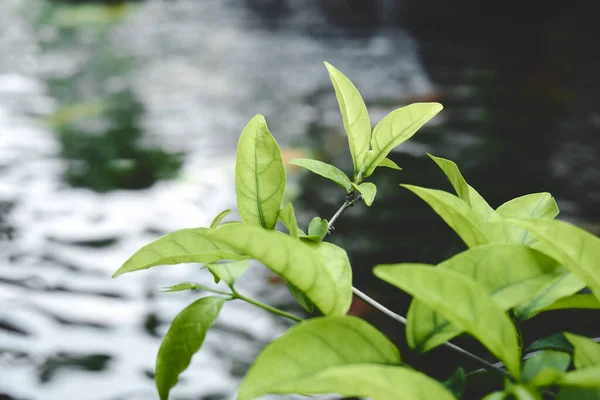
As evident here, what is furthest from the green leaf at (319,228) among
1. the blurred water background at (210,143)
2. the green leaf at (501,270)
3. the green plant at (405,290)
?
the blurred water background at (210,143)

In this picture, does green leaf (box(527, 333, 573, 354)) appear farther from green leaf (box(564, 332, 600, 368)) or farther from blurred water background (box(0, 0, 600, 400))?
blurred water background (box(0, 0, 600, 400))

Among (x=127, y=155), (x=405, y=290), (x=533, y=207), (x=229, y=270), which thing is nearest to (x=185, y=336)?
(x=229, y=270)

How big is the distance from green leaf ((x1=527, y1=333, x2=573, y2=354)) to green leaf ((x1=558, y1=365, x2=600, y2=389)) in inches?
2.8

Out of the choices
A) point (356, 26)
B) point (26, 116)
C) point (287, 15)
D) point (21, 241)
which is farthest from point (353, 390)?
point (287, 15)

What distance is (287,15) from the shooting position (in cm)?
507

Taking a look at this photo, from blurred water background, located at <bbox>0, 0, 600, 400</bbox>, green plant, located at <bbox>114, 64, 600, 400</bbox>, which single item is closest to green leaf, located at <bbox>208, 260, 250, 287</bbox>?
green plant, located at <bbox>114, 64, 600, 400</bbox>

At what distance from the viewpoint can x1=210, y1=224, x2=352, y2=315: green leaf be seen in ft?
0.89

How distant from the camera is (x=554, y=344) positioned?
0.31 metres

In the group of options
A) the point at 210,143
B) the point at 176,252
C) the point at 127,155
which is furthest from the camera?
the point at 210,143

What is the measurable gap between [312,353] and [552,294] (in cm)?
15

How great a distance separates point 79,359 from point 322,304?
124cm

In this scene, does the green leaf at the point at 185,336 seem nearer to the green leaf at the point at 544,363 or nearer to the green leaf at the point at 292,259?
the green leaf at the point at 292,259

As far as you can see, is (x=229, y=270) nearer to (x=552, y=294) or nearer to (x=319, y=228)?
(x=319, y=228)

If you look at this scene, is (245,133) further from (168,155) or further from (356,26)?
(356,26)
